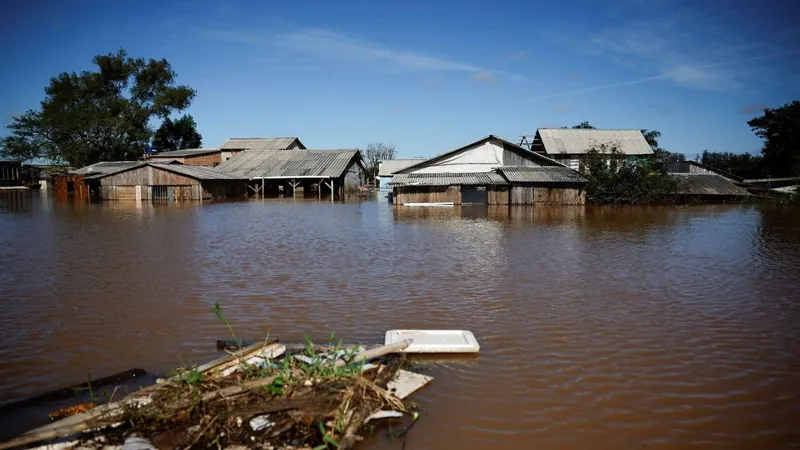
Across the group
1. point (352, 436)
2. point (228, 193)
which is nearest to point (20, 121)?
point (228, 193)

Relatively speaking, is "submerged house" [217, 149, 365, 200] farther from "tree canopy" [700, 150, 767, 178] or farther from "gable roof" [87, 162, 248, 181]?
"tree canopy" [700, 150, 767, 178]

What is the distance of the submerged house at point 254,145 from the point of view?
50938mm

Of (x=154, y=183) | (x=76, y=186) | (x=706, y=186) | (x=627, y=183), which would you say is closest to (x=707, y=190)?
(x=706, y=186)

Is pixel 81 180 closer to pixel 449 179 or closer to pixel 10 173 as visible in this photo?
pixel 10 173

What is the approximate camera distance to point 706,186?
2988 cm

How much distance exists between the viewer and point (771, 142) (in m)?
38.4

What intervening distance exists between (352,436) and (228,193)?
36738 millimetres

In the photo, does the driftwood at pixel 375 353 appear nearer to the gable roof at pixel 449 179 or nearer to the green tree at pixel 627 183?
the gable roof at pixel 449 179

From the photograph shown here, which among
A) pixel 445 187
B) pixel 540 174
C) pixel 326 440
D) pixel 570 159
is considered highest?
pixel 570 159

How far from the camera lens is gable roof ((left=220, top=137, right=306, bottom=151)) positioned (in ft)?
168

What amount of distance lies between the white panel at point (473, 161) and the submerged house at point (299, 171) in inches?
348

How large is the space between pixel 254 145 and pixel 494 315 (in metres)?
47.5

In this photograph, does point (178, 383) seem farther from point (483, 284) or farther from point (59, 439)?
point (483, 284)

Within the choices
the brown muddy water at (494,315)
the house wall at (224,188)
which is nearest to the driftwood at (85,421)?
the brown muddy water at (494,315)
